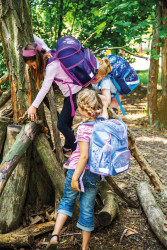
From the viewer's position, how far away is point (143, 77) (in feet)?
50.2

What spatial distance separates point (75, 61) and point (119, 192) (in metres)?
1.93

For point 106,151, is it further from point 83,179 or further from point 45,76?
point 45,76

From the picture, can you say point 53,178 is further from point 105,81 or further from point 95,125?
point 105,81

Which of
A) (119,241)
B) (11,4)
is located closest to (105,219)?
(119,241)

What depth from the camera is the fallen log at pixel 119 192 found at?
3473mm

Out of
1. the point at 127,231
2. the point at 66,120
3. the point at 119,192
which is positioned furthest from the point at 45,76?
the point at 127,231

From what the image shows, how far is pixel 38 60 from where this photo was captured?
268cm

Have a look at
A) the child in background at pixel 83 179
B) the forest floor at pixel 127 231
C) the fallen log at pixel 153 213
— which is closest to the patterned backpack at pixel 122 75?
the child in background at pixel 83 179

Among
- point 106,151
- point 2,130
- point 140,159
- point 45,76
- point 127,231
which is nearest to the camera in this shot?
point 106,151

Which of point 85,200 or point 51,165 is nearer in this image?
point 85,200

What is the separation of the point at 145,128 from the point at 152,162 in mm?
3134

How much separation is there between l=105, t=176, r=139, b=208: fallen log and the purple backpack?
151 centimetres

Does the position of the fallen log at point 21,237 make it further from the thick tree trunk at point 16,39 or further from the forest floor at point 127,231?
the thick tree trunk at point 16,39

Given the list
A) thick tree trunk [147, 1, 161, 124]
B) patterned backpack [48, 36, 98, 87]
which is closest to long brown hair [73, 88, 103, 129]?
patterned backpack [48, 36, 98, 87]
